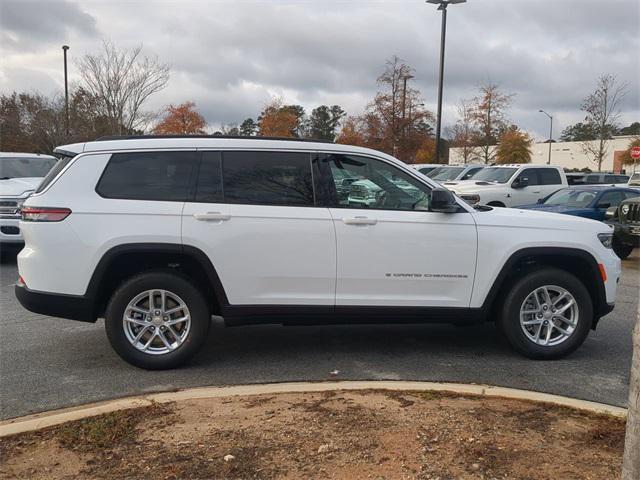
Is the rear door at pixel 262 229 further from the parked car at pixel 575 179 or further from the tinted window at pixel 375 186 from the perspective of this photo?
the parked car at pixel 575 179

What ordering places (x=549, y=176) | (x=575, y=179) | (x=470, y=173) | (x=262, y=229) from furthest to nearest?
(x=575, y=179), (x=470, y=173), (x=549, y=176), (x=262, y=229)

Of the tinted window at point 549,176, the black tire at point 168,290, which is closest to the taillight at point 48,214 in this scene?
the black tire at point 168,290

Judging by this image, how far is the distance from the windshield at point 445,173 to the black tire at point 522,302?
1704 centimetres

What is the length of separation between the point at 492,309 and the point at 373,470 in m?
2.74

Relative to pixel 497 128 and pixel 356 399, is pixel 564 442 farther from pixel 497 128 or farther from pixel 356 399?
pixel 497 128

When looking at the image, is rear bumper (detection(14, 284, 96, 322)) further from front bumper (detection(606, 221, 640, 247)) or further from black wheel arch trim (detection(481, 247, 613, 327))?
front bumper (detection(606, 221, 640, 247))

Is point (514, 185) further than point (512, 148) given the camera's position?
No

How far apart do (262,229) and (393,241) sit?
111 centimetres

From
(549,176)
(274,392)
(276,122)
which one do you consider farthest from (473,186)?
(276,122)

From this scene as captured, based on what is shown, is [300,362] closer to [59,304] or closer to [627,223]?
[59,304]

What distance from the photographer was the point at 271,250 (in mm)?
4891

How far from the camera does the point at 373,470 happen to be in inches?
120

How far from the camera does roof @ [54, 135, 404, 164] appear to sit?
4.98m

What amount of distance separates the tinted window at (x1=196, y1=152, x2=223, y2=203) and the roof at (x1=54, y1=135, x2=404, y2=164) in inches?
3.8
